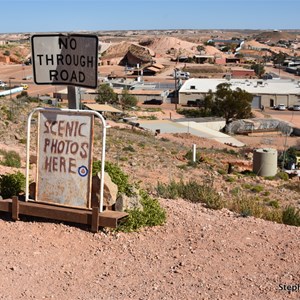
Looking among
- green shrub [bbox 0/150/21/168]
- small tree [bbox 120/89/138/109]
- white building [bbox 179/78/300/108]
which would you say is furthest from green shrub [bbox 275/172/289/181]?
white building [bbox 179/78/300/108]

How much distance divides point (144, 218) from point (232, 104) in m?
37.8

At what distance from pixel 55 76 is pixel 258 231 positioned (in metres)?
2.64

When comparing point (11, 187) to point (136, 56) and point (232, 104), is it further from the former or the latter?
point (136, 56)

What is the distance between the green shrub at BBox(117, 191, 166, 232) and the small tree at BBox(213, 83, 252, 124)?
37.0 m

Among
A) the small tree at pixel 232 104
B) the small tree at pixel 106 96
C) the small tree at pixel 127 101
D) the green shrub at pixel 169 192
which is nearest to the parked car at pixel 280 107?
the small tree at pixel 232 104

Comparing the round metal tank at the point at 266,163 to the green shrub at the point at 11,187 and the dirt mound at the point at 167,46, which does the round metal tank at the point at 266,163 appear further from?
the dirt mound at the point at 167,46

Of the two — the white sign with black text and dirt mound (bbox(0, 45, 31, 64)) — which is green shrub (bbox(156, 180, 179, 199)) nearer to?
the white sign with black text

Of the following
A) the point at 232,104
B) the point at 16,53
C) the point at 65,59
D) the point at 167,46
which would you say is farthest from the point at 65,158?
the point at 167,46

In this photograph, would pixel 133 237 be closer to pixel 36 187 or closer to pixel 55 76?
pixel 36 187

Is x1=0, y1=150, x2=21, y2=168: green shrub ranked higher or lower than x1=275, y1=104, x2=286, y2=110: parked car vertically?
higher

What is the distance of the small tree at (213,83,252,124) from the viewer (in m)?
42.6

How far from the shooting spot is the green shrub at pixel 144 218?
18.7 ft

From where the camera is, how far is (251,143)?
34344 millimetres

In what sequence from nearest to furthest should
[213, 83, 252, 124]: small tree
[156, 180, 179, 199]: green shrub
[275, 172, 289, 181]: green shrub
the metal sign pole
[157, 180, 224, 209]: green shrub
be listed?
1. the metal sign pole
2. [157, 180, 224, 209]: green shrub
3. [156, 180, 179, 199]: green shrub
4. [275, 172, 289, 181]: green shrub
5. [213, 83, 252, 124]: small tree
